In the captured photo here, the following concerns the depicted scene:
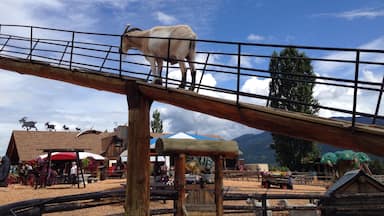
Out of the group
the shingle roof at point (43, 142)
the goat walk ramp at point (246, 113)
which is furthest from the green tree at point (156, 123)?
the goat walk ramp at point (246, 113)

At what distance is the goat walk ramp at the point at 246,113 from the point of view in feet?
16.7

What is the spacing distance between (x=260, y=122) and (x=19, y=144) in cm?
3846

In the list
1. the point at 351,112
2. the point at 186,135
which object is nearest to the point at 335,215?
the point at 351,112

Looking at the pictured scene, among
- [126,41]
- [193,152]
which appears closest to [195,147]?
[193,152]

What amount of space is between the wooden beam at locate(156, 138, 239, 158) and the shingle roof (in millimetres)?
31548

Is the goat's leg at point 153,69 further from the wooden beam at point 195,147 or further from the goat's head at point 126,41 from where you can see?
the wooden beam at point 195,147

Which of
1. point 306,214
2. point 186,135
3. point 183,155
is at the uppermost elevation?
point 186,135

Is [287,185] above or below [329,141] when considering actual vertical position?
below

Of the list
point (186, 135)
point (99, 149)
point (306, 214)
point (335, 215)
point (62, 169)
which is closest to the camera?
point (335, 215)

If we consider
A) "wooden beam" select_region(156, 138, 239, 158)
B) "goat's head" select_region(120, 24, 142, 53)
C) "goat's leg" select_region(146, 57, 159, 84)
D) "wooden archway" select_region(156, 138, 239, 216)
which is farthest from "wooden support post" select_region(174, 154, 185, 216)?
"goat's head" select_region(120, 24, 142, 53)

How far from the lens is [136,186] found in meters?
7.78

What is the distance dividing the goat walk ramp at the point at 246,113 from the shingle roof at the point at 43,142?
98.7 feet

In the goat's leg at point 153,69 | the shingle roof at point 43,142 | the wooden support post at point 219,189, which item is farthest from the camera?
the shingle roof at point 43,142

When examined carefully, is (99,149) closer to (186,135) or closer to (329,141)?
Result: (186,135)
